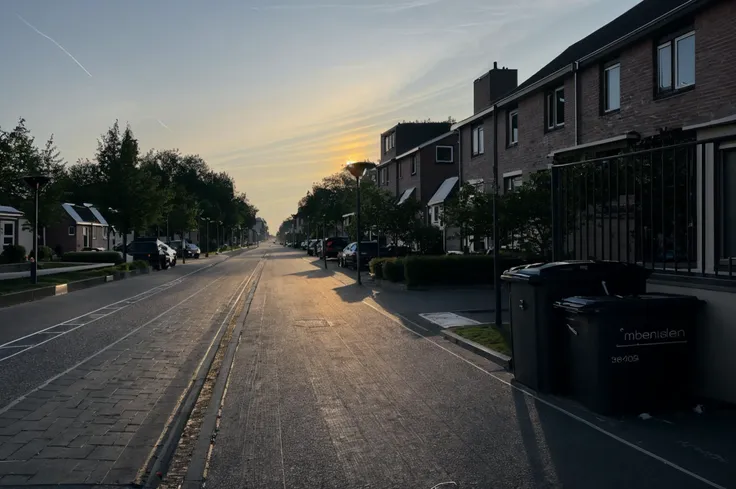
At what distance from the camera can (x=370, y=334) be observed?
1227 centimetres

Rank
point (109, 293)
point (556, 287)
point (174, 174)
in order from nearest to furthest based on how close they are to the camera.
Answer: point (556, 287)
point (109, 293)
point (174, 174)

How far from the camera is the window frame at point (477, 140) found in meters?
28.8

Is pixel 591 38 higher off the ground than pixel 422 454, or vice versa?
pixel 591 38

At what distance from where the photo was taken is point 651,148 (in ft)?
33.2

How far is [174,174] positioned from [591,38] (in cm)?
9665

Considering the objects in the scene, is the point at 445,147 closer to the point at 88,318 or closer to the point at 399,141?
the point at 399,141

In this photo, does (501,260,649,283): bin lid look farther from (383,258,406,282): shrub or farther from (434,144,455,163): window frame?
(434,144,455,163): window frame

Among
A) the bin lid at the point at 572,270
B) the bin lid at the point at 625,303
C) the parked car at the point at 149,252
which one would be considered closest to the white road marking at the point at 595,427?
the bin lid at the point at 625,303

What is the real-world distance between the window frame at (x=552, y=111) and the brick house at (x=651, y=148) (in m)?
0.03

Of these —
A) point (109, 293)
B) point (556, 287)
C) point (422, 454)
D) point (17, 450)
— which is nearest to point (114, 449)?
point (17, 450)

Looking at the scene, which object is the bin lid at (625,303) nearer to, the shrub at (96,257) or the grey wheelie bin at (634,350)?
the grey wheelie bin at (634,350)

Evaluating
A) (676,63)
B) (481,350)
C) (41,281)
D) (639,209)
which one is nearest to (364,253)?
(41,281)

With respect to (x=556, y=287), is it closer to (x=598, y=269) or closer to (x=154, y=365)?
(x=598, y=269)

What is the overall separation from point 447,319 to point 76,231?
2041 inches
